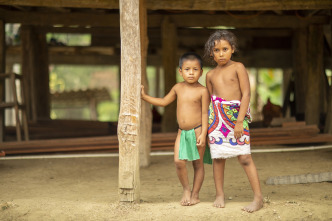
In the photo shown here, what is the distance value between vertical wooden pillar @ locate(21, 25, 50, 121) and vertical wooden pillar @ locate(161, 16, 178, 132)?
2.81 meters

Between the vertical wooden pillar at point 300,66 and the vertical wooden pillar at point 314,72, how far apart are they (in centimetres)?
45

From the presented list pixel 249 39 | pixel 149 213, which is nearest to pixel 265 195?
pixel 149 213

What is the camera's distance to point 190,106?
396 centimetres

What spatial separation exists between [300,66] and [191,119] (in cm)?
590

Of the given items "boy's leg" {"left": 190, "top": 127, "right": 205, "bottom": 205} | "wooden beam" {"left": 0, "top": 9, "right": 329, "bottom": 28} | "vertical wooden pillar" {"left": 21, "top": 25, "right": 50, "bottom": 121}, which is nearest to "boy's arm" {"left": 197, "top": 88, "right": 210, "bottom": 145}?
"boy's leg" {"left": 190, "top": 127, "right": 205, "bottom": 205}

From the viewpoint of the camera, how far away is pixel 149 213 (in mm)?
3801

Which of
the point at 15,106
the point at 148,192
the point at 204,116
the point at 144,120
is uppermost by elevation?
the point at 204,116

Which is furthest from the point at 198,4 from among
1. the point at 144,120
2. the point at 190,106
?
the point at 190,106

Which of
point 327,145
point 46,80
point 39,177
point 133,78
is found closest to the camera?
point 133,78

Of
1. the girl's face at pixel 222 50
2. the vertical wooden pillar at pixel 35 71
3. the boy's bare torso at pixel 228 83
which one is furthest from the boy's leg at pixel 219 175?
the vertical wooden pillar at pixel 35 71

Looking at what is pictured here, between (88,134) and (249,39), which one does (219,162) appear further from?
(249,39)

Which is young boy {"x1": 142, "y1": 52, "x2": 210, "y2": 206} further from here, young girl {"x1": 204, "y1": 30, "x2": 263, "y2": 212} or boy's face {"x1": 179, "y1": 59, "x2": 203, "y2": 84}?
young girl {"x1": 204, "y1": 30, "x2": 263, "y2": 212}

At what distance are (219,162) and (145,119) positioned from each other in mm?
2540

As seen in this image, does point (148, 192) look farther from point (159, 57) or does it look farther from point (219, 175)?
point (159, 57)
